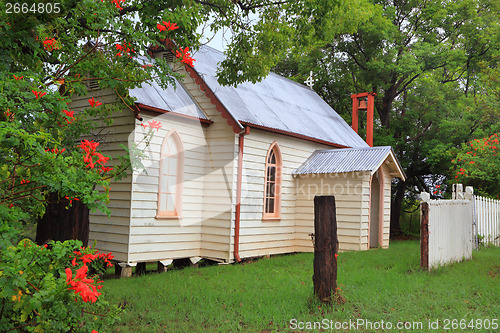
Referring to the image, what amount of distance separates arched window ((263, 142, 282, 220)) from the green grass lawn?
3628 millimetres

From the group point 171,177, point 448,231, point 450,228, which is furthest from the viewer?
point 171,177

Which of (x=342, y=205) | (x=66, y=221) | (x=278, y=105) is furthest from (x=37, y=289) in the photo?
(x=278, y=105)

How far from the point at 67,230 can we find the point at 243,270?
5.33m

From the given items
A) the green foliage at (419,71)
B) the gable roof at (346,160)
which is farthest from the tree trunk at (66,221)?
the green foliage at (419,71)

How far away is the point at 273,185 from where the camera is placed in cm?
1462

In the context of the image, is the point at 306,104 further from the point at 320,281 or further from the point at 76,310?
the point at 76,310

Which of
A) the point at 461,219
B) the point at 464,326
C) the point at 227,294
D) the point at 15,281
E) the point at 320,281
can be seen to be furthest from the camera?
the point at 461,219

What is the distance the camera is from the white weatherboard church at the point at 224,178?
11141 mm

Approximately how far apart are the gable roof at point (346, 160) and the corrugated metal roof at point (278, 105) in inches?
37.0

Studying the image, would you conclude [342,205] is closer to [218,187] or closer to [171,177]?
[218,187]

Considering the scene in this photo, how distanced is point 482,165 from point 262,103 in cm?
1044

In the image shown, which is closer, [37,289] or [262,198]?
[37,289]

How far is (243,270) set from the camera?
11000 mm

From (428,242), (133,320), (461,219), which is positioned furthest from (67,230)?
(461,219)
